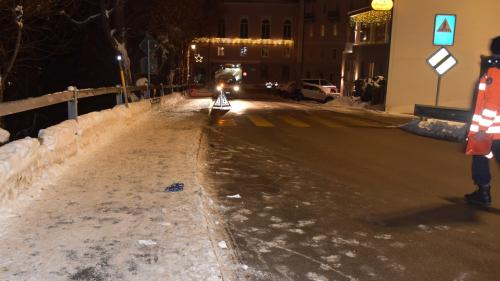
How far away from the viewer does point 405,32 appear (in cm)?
2472

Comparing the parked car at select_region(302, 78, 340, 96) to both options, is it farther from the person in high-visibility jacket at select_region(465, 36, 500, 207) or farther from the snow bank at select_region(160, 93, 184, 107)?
the person in high-visibility jacket at select_region(465, 36, 500, 207)

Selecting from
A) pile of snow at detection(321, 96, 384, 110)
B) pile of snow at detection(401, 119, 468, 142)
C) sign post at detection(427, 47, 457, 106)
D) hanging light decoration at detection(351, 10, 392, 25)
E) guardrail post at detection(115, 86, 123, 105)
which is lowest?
pile of snow at detection(321, 96, 384, 110)

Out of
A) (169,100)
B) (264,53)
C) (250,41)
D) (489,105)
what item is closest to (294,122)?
(169,100)

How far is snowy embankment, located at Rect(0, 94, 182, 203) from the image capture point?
5.34m

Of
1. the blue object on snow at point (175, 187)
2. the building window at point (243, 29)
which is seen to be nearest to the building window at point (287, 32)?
the building window at point (243, 29)

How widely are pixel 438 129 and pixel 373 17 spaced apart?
51.4ft

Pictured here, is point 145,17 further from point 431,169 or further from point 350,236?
point 350,236

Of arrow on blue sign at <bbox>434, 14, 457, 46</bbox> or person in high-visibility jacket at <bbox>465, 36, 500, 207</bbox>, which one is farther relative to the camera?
arrow on blue sign at <bbox>434, 14, 457, 46</bbox>

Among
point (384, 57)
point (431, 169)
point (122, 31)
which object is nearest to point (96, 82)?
point (122, 31)

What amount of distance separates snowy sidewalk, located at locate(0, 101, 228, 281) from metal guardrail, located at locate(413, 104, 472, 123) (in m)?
9.56

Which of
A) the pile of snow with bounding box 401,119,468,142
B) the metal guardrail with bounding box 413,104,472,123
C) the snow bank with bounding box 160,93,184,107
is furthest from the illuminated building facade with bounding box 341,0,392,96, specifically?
the snow bank with bounding box 160,93,184,107

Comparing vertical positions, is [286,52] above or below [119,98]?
above

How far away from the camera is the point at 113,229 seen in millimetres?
4809

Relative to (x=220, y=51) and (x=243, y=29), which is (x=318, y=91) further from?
(x=220, y=51)
